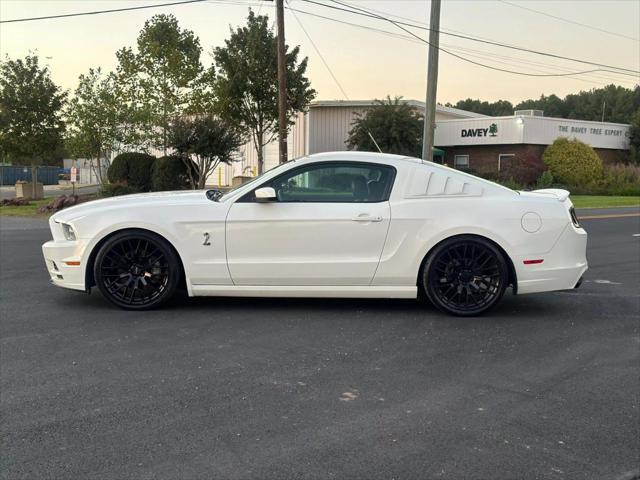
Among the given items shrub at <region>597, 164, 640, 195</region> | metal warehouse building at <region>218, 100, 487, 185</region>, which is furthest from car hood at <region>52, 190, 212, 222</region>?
shrub at <region>597, 164, 640, 195</region>

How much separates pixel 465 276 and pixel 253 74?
75.1 ft

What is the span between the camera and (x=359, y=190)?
5.63 metres

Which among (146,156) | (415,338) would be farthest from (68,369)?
(146,156)

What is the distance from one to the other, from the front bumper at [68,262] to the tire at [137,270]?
15cm

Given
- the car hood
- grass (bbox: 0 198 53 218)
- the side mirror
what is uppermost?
the side mirror

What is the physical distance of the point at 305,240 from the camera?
552 cm

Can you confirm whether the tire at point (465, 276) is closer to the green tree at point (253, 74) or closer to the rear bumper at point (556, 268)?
the rear bumper at point (556, 268)

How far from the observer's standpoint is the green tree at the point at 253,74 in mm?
26516

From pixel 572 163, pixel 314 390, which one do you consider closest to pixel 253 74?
pixel 572 163

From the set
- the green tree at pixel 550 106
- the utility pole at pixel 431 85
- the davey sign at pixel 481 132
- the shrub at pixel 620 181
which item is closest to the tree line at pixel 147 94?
the utility pole at pixel 431 85

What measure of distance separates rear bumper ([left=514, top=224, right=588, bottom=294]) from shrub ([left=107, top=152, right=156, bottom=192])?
1948cm

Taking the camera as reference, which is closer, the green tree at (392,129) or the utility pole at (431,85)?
the utility pole at (431,85)

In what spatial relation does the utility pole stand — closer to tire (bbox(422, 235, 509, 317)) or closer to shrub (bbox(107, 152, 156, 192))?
shrub (bbox(107, 152, 156, 192))

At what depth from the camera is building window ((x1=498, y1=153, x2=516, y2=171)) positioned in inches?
1411
